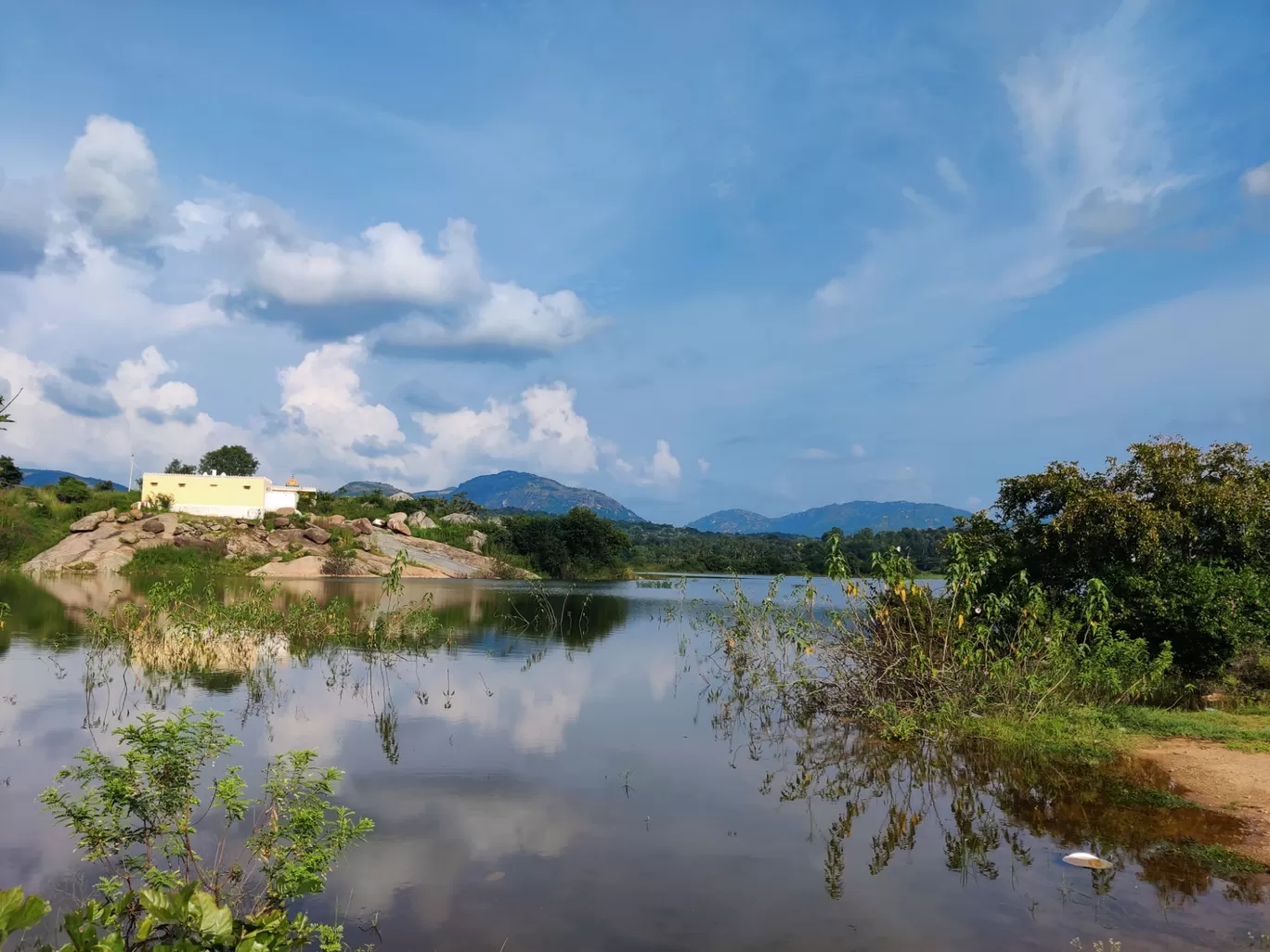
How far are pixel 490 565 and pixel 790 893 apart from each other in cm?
7340

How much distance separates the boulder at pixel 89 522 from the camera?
6469 centimetres

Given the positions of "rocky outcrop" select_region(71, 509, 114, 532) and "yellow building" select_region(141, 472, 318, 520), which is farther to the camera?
"yellow building" select_region(141, 472, 318, 520)

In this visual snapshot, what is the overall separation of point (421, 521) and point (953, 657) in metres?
75.5

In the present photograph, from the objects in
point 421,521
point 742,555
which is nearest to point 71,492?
point 421,521

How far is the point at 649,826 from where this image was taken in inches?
421

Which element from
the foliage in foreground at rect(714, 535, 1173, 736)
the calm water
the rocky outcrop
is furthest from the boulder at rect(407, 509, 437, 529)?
the foliage in foreground at rect(714, 535, 1173, 736)

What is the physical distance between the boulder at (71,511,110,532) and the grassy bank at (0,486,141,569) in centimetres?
148

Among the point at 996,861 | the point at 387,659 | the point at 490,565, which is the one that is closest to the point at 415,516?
the point at 490,565

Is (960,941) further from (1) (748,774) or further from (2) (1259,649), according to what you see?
(2) (1259,649)

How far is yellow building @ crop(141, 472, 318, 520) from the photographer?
7625cm

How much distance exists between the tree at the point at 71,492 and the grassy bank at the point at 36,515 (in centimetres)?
34

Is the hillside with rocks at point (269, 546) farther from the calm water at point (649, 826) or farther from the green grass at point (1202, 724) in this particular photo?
the green grass at point (1202, 724)

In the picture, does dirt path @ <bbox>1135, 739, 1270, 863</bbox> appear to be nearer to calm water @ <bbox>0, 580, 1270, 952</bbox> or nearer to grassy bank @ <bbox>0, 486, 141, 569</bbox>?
calm water @ <bbox>0, 580, 1270, 952</bbox>

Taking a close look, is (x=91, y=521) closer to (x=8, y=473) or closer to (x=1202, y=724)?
(x=8, y=473)
